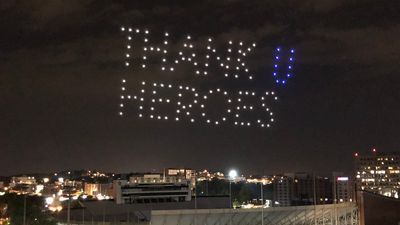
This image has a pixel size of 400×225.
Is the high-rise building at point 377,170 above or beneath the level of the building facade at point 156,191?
above

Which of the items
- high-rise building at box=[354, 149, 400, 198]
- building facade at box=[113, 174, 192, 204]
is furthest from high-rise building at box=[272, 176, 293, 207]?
building facade at box=[113, 174, 192, 204]

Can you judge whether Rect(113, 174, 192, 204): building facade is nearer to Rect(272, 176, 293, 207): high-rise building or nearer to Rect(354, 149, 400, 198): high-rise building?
Rect(272, 176, 293, 207): high-rise building

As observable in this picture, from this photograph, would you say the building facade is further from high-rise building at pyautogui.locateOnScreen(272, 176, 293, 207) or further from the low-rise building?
high-rise building at pyautogui.locateOnScreen(272, 176, 293, 207)

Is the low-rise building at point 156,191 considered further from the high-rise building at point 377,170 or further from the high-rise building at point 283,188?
the high-rise building at point 377,170

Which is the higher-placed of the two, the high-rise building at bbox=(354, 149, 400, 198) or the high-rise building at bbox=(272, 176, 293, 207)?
the high-rise building at bbox=(354, 149, 400, 198)

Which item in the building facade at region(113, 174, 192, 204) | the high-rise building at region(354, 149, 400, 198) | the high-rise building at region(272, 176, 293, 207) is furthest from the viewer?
the high-rise building at region(272, 176, 293, 207)

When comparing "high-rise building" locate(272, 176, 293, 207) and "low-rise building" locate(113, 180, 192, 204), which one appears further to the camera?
"high-rise building" locate(272, 176, 293, 207)

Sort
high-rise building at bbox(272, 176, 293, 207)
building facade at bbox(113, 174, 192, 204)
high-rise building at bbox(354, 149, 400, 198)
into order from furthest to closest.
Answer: high-rise building at bbox(272, 176, 293, 207), high-rise building at bbox(354, 149, 400, 198), building facade at bbox(113, 174, 192, 204)

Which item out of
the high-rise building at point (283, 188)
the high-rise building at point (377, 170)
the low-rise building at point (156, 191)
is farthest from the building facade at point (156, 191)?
the high-rise building at point (377, 170)

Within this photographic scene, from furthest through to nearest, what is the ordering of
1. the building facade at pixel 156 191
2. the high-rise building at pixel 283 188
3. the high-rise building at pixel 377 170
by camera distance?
1. the high-rise building at pixel 283 188
2. the high-rise building at pixel 377 170
3. the building facade at pixel 156 191
